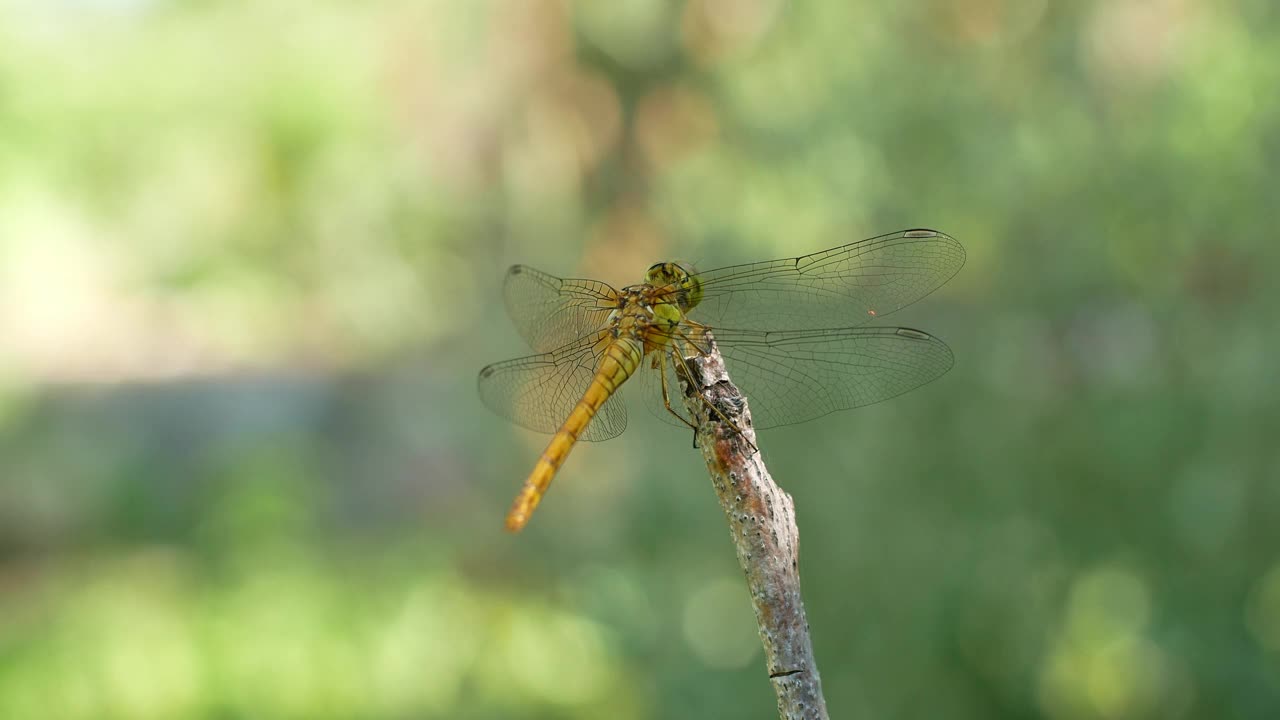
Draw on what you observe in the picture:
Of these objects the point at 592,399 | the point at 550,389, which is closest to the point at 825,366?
the point at 592,399

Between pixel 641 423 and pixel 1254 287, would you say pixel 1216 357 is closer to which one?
pixel 1254 287

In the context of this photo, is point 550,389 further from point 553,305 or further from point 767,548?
point 767,548

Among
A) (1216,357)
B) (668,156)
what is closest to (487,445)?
(668,156)

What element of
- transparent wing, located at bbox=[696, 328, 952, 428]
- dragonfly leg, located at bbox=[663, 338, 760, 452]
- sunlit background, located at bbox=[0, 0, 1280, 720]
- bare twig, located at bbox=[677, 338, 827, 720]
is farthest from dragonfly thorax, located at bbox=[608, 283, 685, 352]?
sunlit background, located at bbox=[0, 0, 1280, 720]

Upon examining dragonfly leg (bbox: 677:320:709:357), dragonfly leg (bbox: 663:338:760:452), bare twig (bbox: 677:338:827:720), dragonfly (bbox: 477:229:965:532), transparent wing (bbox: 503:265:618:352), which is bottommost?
bare twig (bbox: 677:338:827:720)

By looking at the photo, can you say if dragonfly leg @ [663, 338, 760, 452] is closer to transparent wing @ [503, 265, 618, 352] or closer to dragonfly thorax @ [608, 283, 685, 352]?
dragonfly thorax @ [608, 283, 685, 352]

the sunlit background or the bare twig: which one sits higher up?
the sunlit background
